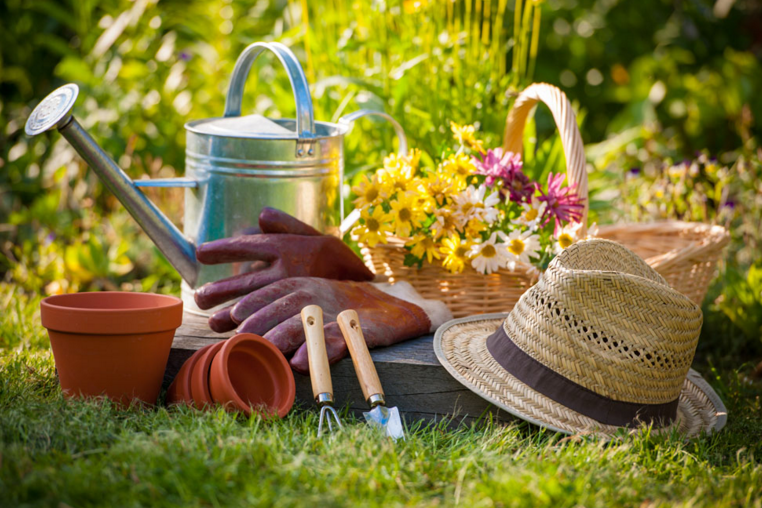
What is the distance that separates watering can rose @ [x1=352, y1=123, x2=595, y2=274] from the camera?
2090 mm

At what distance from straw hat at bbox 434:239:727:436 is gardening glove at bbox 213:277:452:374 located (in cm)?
24

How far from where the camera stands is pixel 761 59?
527 centimetres

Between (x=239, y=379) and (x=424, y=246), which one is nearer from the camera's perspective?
(x=239, y=379)

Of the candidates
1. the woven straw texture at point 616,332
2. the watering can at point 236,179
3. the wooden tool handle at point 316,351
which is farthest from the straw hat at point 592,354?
the watering can at point 236,179

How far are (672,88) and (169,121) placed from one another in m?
3.45

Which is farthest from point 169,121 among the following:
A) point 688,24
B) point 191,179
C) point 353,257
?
point 688,24

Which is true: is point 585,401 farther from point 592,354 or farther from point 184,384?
point 184,384

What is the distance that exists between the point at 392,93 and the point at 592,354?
5.29ft

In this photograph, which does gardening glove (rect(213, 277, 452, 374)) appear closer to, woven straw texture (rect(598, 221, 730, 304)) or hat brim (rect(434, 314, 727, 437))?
hat brim (rect(434, 314, 727, 437))

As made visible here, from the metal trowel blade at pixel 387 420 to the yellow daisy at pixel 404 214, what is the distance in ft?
1.96

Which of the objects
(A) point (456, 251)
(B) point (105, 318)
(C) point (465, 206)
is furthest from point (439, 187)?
(B) point (105, 318)

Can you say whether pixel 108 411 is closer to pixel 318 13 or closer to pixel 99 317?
pixel 99 317

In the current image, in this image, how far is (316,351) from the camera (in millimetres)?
1660

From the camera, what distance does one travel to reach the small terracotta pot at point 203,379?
1.62 m
